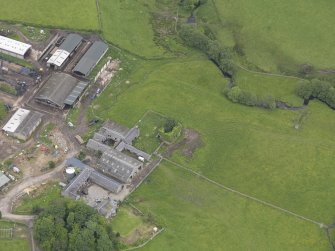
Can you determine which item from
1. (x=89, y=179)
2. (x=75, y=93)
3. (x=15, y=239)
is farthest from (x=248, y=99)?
(x=15, y=239)

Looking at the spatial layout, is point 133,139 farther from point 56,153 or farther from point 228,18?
point 228,18

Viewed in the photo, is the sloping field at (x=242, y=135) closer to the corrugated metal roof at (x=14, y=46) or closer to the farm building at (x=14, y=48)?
the farm building at (x=14, y=48)

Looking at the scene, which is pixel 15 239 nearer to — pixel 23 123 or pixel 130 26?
pixel 23 123

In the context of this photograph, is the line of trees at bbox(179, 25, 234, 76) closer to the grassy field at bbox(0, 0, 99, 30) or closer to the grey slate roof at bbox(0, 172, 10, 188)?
the grassy field at bbox(0, 0, 99, 30)

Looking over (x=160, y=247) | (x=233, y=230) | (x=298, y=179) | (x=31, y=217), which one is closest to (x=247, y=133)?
(x=298, y=179)

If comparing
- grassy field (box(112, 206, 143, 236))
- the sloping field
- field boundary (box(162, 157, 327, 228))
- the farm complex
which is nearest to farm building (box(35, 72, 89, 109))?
the farm complex

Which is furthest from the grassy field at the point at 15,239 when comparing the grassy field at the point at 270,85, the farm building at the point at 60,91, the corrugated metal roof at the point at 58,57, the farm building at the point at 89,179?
the grassy field at the point at 270,85
